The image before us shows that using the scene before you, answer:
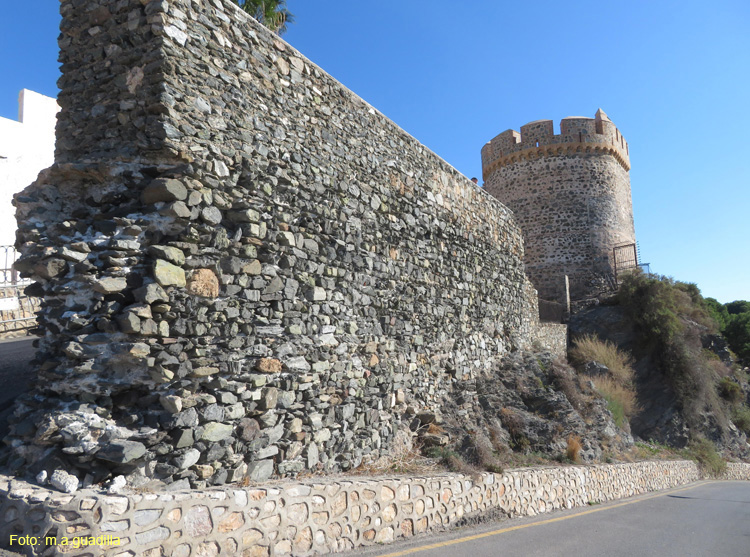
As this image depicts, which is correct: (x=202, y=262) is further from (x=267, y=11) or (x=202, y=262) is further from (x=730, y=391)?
(x=730, y=391)

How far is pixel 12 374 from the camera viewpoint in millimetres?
7145

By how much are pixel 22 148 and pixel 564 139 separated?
23116 millimetres

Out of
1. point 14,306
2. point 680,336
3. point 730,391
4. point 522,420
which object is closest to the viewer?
point 522,420

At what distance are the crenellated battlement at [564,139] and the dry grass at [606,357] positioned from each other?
10.00 m

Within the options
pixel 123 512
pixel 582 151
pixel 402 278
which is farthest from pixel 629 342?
pixel 123 512

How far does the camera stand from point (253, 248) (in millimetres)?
5695

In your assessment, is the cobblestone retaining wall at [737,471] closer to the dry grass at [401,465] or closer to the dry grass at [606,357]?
the dry grass at [606,357]

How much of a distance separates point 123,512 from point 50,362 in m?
1.84

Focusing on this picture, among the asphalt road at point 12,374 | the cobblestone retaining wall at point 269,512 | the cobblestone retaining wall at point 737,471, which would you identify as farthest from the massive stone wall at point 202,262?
the cobblestone retaining wall at point 737,471

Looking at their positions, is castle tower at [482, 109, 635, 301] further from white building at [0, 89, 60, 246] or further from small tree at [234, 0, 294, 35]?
white building at [0, 89, 60, 246]

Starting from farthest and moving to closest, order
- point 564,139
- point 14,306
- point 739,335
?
point 739,335 < point 564,139 < point 14,306

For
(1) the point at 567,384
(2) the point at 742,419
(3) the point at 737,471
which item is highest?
(1) the point at 567,384

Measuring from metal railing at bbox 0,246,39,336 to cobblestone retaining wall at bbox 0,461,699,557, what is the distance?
409 inches

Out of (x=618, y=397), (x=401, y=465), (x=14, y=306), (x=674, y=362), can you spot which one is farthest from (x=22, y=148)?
(x=674, y=362)
